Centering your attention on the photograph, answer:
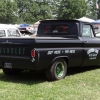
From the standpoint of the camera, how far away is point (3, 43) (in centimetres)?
708

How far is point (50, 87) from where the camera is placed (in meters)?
6.38

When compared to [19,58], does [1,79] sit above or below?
below

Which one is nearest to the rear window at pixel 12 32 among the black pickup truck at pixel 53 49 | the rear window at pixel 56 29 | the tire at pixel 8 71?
the black pickup truck at pixel 53 49

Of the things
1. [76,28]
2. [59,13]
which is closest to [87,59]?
[76,28]

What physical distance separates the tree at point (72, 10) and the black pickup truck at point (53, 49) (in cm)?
7685

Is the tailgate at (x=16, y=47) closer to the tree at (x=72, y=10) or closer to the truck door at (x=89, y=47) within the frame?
the truck door at (x=89, y=47)

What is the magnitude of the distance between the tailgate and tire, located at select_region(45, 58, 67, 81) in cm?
74

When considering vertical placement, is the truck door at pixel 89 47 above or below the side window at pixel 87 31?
below

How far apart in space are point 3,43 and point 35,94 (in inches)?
78.4

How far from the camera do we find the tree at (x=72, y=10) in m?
84.8

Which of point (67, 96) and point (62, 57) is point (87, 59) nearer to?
point (62, 57)

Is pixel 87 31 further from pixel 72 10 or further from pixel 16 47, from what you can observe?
pixel 72 10

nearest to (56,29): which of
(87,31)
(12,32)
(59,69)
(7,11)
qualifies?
(87,31)

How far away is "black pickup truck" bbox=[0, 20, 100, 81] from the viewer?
21.6 feet
